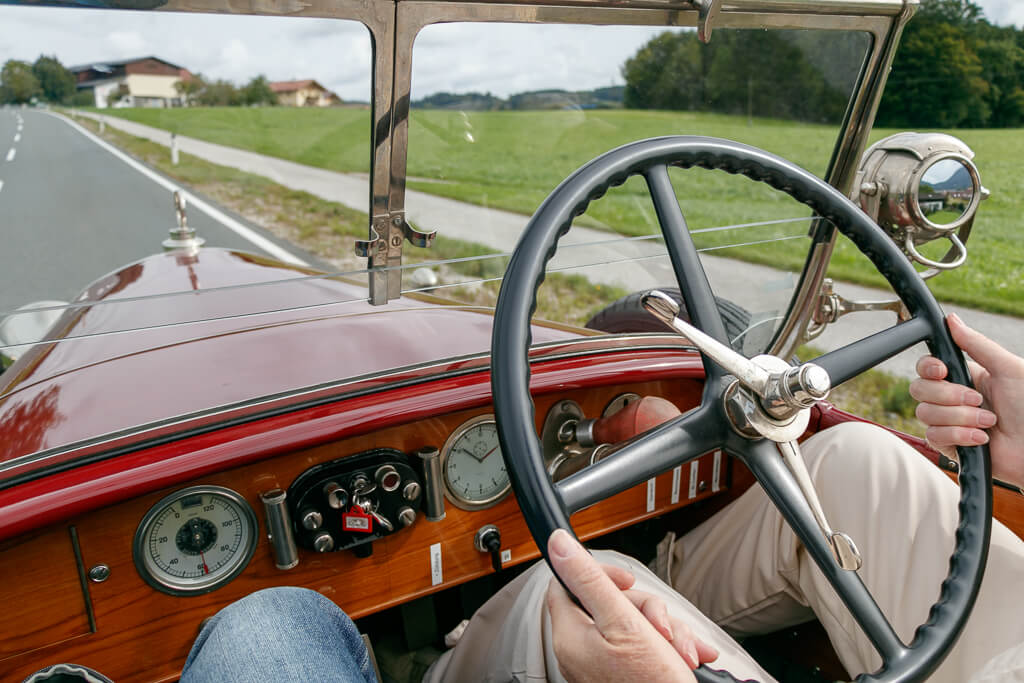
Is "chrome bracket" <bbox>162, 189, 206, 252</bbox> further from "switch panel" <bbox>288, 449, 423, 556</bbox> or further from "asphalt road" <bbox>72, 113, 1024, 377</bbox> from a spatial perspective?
"switch panel" <bbox>288, 449, 423, 556</bbox>

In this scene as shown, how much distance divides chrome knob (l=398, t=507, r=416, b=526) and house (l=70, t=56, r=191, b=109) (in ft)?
2.54

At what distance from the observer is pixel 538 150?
5.66 ft

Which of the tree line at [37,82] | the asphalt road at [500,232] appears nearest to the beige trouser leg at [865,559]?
the asphalt road at [500,232]

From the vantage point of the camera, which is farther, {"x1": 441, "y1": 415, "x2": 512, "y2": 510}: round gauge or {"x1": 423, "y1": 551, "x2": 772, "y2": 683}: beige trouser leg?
{"x1": 441, "y1": 415, "x2": 512, "y2": 510}: round gauge

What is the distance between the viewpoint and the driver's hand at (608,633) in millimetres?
796

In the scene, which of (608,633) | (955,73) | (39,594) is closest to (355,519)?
(39,594)

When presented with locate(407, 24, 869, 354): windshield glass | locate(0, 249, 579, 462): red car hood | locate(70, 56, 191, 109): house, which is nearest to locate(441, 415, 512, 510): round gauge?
locate(0, 249, 579, 462): red car hood

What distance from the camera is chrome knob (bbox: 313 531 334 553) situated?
1.30 meters

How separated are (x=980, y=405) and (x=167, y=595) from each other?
1321 mm

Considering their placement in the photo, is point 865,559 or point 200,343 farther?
point 200,343

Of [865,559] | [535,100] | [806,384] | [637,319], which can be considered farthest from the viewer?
[637,319]

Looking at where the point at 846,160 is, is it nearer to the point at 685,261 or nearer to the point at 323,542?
the point at 685,261

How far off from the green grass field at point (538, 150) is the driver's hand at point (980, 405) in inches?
20.4

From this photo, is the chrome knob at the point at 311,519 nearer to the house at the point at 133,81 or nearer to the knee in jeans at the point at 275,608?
the knee in jeans at the point at 275,608
